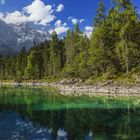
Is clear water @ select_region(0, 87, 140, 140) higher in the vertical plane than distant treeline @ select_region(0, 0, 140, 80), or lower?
lower

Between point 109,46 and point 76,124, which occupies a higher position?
point 109,46

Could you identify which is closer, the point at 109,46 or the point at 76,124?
the point at 76,124

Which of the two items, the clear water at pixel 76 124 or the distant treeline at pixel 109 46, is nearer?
the clear water at pixel 76 124

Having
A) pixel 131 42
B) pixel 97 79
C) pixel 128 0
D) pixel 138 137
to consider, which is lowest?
pixel 138 137

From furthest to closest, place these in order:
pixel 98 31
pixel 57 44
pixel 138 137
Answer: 1. pixel 57 44
2. pixel 98 31
3. pixel 138 137

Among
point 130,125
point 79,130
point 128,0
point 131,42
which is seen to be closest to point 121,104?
point 130,125

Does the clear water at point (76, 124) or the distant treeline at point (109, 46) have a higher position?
the distant treeline at point (109, 46)

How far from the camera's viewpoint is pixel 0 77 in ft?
540

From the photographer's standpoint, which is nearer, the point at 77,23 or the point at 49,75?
the point at 77,23

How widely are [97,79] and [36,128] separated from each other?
45744 millimetres

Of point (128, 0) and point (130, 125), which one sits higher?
point (128, 0)

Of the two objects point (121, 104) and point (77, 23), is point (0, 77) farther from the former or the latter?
point (121, 104)

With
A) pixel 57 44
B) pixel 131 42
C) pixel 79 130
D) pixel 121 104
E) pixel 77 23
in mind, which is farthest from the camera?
pixel 57 44

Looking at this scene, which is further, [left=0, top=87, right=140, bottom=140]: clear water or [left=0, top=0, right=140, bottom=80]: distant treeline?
[left=0, top=0, right=140, bottom=80]: distant treeline
